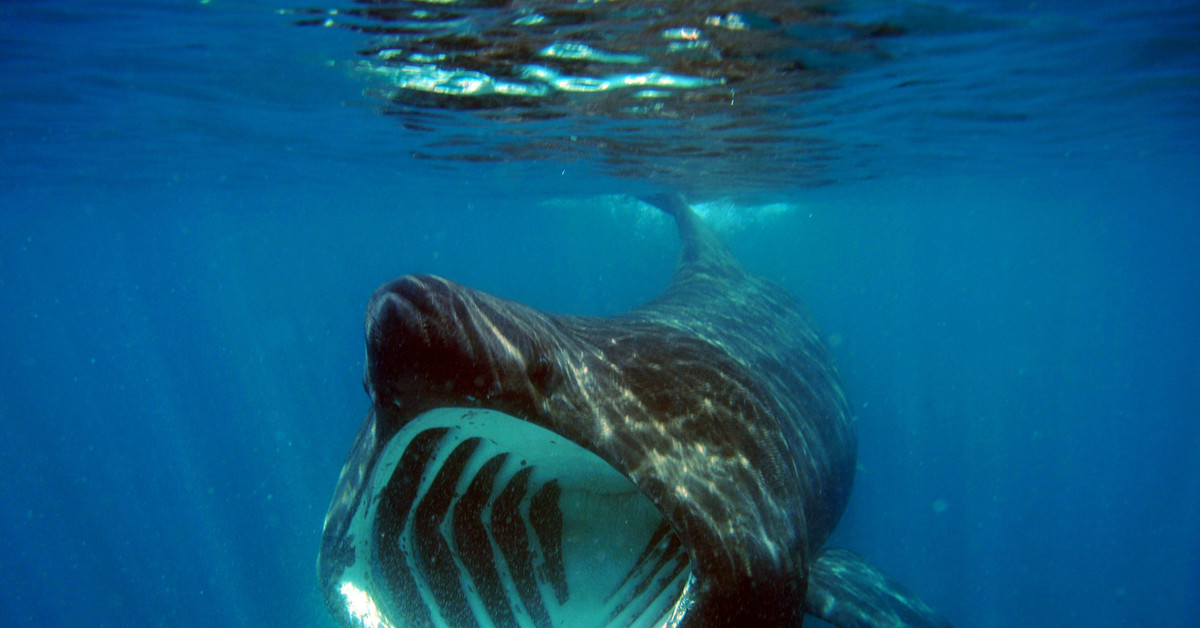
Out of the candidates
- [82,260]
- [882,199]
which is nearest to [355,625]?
[882,199]

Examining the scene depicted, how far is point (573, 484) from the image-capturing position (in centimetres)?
318

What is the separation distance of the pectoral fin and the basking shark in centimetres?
1

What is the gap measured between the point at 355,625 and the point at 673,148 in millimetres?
13551

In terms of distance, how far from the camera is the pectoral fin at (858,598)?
10.6 ft

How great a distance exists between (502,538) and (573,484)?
0.43 metres

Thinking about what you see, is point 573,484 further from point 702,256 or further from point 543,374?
point 702,256

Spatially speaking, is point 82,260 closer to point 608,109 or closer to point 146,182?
point 146,182

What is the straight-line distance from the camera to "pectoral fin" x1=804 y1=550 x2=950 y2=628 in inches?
128

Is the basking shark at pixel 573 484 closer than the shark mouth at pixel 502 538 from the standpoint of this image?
Yes

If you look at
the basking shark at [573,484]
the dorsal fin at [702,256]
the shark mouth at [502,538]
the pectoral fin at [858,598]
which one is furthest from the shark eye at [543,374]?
the dorsal fin at [702,256]

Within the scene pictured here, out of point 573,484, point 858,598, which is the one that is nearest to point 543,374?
point 573,484

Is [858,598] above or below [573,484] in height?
below

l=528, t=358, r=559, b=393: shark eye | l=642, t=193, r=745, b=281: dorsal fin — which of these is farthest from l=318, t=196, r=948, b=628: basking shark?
l=642, t=193, r=745, b=281: dorsal fin

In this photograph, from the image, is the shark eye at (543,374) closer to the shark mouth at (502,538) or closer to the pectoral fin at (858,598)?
the shark mouth at (502,538)
